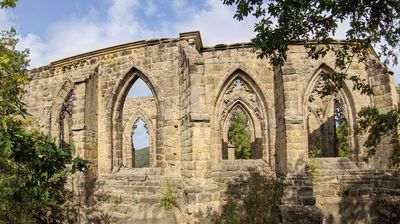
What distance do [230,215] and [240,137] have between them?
1599 centimetres

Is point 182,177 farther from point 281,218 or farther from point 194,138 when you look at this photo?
point 281,218

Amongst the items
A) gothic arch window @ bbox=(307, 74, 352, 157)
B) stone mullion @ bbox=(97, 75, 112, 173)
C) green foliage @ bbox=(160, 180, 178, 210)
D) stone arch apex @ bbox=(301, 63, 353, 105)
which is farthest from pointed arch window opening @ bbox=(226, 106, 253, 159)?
green foliage @ bbox=(160, 180, 178, 210)

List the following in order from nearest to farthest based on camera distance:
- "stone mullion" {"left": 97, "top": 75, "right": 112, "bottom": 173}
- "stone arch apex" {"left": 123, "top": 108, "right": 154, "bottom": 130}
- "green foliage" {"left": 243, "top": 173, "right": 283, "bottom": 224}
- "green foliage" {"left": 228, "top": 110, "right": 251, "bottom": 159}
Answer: "green foliage" {"left": 243, "top": 173, "right": 283, "bottom": 224}, "stone mullion" {"left": 97, "top": 75, "right": 112, "bottom": 173}, "stone arch apex" {"left": 123, "top": 108, "right": 154, "bottom": 130}, "green foliage" {"left": 228, "top": 110, "right": 251, "bottom": 159}

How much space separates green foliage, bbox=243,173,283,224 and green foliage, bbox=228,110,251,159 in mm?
13627

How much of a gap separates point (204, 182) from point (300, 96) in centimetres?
448

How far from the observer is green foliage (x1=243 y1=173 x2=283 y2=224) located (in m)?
8.70

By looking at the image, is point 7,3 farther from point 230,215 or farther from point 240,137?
point 240,137

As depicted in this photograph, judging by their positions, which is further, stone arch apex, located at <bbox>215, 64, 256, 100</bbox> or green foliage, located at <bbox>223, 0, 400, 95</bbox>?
stone arch apex, located at <bbox>215, 64, 256, 100</bbox>

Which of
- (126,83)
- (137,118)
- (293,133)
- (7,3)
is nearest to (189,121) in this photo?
(293,133)

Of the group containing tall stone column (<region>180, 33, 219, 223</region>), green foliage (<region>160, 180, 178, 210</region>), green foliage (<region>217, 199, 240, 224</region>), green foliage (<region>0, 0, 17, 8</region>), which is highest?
green foliage (<region>0, 0, 17, 8</region>)

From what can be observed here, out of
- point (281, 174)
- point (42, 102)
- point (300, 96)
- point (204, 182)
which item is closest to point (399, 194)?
point (281, 174)

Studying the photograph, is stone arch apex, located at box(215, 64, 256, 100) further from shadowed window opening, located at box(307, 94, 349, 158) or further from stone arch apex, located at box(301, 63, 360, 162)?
shadowed window opening, located at box(307, 94, 349, 158)

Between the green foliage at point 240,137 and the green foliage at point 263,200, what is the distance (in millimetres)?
13627

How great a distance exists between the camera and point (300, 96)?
10.6 meters
